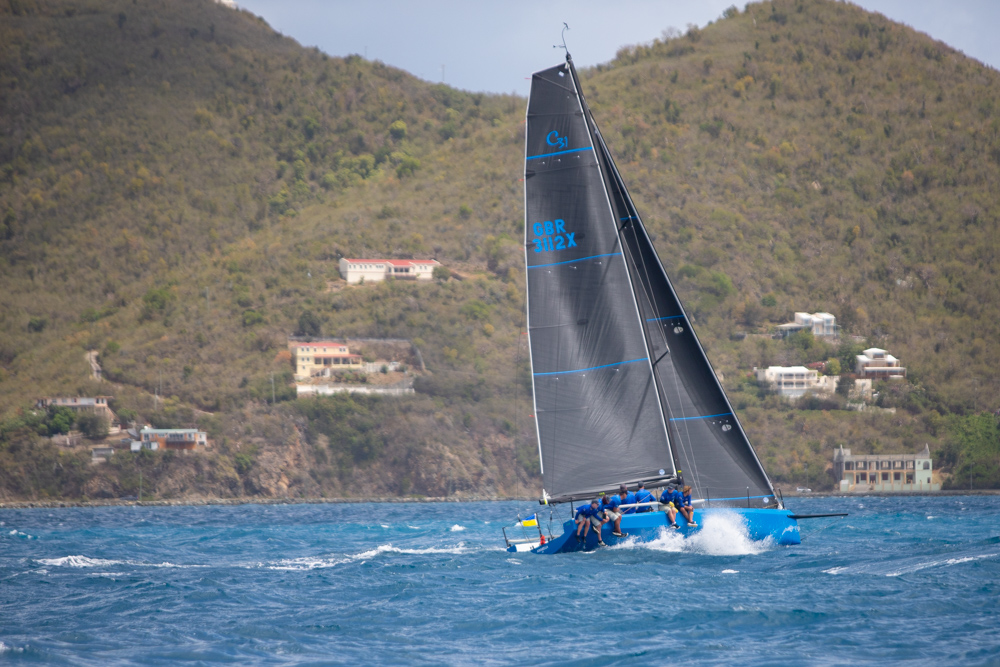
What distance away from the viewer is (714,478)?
879 inches

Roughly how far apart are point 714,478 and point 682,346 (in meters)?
2.87

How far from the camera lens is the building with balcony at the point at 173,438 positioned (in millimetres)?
92500

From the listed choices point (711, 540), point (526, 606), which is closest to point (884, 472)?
point (711, 540)

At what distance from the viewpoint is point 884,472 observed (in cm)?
9031

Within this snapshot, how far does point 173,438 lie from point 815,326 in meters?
64.2

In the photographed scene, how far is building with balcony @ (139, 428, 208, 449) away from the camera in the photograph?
303ft

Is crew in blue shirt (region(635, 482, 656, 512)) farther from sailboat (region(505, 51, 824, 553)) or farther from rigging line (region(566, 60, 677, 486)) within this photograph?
rigging line (region(566, 60, 677, 486))

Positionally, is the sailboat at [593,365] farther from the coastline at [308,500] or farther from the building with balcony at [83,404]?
the building with balcony at [83,404]

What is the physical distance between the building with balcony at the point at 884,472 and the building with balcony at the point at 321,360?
45.9 meters

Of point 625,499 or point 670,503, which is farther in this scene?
point 625,499

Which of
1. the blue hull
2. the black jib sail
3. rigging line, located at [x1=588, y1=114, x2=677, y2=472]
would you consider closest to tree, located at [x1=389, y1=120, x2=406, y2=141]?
rigging line, located at [x1=588, y1=114, x2=677, y2=472]

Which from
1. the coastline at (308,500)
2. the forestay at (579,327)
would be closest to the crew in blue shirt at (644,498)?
the forestay at (579,327)

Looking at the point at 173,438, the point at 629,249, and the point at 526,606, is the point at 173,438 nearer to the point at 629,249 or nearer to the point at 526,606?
the point at 629,249

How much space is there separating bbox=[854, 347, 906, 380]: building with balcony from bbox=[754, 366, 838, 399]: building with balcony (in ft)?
10.8
